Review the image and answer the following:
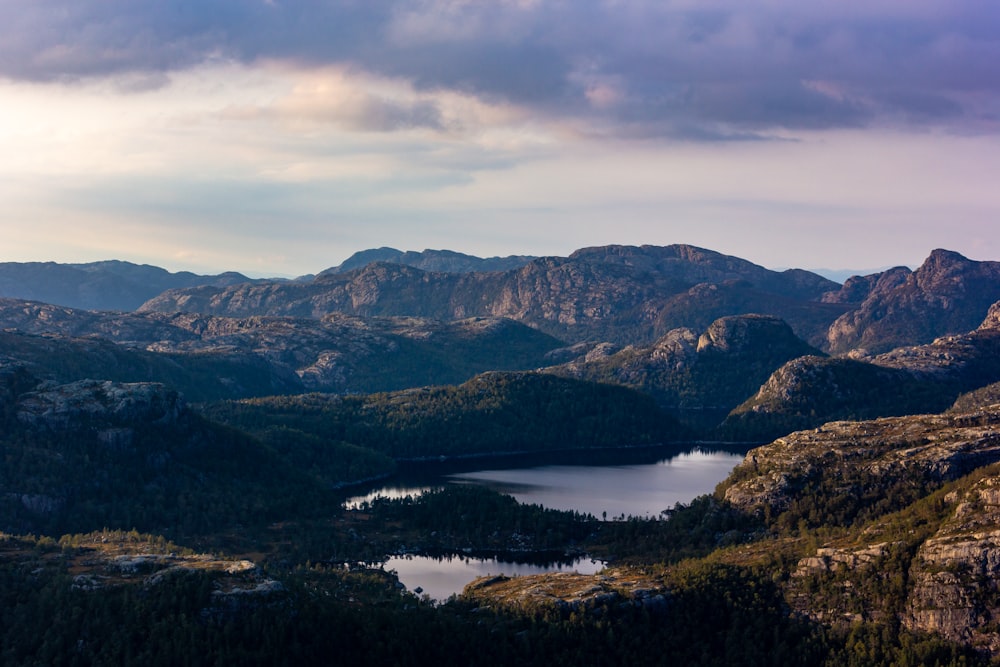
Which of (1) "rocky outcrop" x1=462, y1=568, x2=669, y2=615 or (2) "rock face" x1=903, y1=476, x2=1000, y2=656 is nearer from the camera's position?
(2) "rock face" x1=903, y1=476, x2=1000, y2=656

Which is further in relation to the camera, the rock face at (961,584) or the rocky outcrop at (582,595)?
the rocky outcrop at (582,595)

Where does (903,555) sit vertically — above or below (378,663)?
above

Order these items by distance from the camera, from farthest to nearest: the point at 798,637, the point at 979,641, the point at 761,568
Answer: the point at 761,568 < the point at 798,637 < the point at 979,641

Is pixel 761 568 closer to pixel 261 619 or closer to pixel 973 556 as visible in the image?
pixel 973 556

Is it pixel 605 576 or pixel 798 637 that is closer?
pixel 798 637

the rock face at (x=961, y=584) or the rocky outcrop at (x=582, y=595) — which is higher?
the rock face at (x=961, y=584)

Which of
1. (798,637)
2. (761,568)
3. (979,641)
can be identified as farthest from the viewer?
(761,568)

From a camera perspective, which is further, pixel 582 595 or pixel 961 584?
pixel 582 595

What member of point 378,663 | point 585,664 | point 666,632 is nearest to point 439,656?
point 378,663

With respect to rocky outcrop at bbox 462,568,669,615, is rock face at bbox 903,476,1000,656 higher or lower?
higher

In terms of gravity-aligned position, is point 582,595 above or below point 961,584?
below
